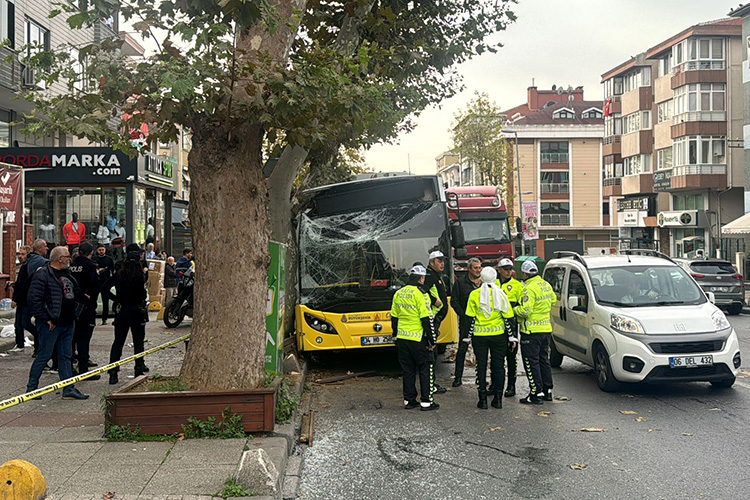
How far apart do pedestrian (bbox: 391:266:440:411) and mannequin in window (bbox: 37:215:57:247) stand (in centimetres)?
1730

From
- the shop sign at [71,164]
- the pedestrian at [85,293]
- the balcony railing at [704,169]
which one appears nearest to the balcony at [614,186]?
the balcony railing at [704,169]

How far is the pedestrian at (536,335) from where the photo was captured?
31.6 ft

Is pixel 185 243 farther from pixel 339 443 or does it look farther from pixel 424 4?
pixel 339 443

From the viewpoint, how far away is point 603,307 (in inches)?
411

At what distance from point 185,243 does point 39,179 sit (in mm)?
9286

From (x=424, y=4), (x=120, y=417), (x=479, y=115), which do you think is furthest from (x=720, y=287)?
(x=479, y=115)

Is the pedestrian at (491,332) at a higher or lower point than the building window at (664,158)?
lower

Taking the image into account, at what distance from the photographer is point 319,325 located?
12.0m

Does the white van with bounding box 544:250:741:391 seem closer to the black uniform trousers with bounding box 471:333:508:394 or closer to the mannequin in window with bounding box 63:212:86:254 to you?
the black uniform trousers with bounding box 471:333:508:394

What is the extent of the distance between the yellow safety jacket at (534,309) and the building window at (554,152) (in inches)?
2694

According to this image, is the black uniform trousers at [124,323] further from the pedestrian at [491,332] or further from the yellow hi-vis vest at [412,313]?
the pedestrian at [491,332]

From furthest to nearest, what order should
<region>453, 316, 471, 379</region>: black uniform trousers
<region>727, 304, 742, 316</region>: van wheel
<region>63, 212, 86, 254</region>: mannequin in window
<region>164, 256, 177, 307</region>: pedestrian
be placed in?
1. <region>63, 212, 86, 254</region>: mannequin in window
2. <region>727, 304, 742, 316</region>: van wheel
3. <region>164, 256, 177, 307</region>: pedestrian
4. <region>453, 316, 471, 379</region>: black uniform trousers

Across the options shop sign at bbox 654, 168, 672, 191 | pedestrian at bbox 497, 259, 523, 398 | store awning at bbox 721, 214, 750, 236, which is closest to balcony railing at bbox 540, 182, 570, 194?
shop sign at bbox 654, 168, 672, 191

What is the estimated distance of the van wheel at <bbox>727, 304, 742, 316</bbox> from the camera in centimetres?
2232
